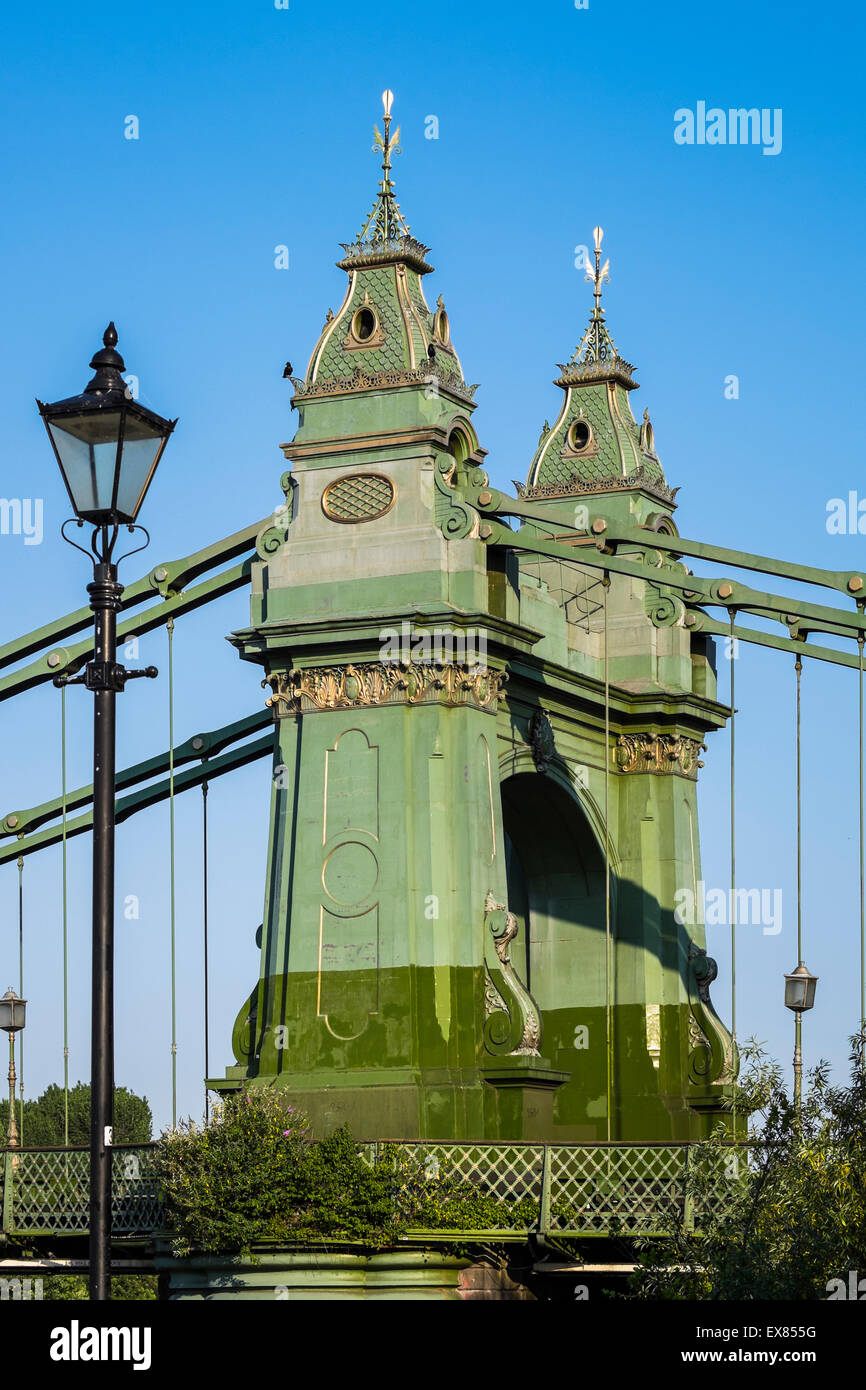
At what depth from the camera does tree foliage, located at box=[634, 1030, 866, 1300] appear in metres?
20.9

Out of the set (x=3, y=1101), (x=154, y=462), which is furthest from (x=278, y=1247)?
(x=3, y=1101)

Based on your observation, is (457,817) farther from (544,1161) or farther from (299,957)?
(544,1161)

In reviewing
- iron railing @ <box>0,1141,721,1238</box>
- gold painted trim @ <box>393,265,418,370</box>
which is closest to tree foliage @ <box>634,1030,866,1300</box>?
iron railing @ <box>0,1141,721,1238</box>

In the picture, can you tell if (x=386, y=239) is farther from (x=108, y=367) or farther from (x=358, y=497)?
(x=108, y=367)

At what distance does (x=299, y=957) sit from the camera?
31469 mm

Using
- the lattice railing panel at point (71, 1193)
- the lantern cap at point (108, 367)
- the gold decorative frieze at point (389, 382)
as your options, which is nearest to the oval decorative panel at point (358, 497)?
the gold decorative frieze at point (389, 382)

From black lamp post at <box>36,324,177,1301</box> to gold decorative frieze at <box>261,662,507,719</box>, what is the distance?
15083 millimetres

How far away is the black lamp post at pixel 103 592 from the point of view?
50.2 feet

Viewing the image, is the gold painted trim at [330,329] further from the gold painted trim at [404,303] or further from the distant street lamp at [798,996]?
the distant street lamp at [798,996]

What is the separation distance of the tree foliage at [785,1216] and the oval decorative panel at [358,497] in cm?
1046

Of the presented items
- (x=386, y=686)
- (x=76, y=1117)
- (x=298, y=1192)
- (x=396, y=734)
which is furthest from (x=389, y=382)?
(x=76, y=1117)

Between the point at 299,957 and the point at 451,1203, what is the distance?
4.20 metres

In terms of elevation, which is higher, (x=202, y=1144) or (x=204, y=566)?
(x=204, y=566)

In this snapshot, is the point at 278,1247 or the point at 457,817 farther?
the point at 457,817
